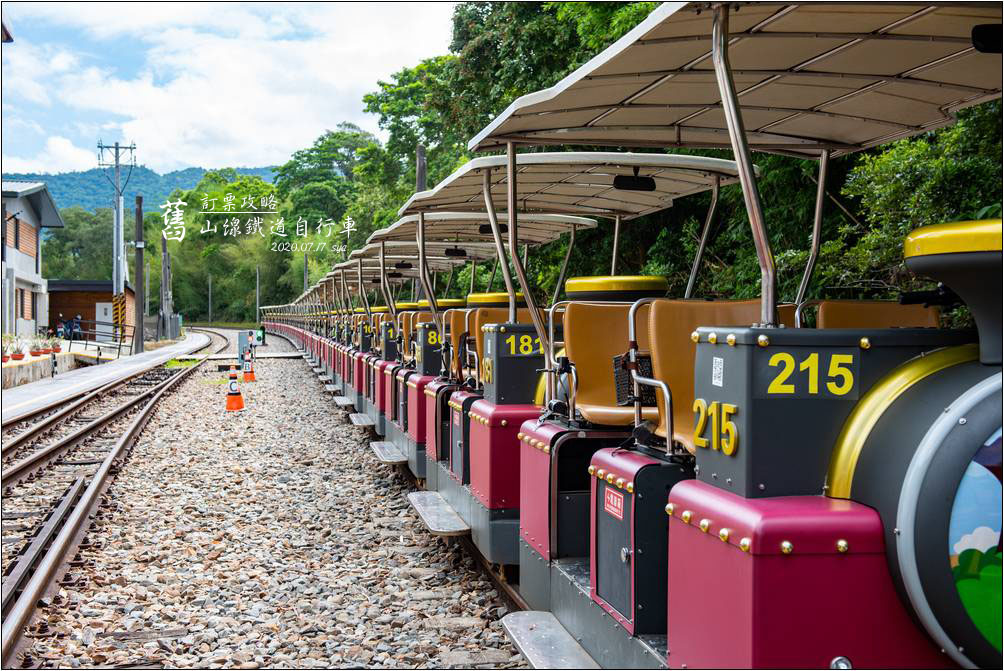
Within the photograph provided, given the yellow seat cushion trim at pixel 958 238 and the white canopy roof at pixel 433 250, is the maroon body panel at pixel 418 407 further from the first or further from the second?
the yellow seat cushion trim at pixel 958 238

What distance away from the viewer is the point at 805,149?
16.2 feet

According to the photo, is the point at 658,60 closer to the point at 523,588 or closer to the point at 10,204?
the point at 523,588

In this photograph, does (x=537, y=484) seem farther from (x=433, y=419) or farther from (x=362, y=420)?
(x=362, y=420)

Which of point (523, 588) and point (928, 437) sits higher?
point (928, 437)

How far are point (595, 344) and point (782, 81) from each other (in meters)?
1.63

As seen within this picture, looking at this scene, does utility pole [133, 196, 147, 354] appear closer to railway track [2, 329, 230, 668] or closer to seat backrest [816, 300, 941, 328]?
railway track [2, 329, 230, 668]

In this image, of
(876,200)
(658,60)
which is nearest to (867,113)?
(658,60)

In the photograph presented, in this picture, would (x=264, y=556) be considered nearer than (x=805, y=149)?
No

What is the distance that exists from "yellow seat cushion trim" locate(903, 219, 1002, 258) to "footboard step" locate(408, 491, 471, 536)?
381cm

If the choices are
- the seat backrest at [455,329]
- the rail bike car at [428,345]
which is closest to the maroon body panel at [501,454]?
the rail bike car at [428,345]

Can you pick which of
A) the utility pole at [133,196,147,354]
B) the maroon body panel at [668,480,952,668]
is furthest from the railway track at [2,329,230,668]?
the utility pole at [133,196,147,354]

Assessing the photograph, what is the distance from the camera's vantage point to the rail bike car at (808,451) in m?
2.29

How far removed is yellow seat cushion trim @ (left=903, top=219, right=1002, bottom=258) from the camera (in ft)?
7.44

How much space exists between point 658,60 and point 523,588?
2.68 metres
